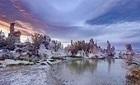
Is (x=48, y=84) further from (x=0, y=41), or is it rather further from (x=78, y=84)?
(x=0, y=41)

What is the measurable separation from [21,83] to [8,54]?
7413 cm

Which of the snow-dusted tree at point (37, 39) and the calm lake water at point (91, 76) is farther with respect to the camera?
the snow-dusted tree at point (37, 39)

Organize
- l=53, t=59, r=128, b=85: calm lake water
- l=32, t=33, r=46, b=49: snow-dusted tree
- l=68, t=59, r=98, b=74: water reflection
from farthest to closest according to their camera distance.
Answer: l=32, t=33, r=46, b=49: snow-dusted tree → l=68, t=59, r=98, b=74: water reflection → l=53, t=59, r=128, b=85: calm lake water

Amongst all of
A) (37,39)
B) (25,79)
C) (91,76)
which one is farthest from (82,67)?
(37,39)

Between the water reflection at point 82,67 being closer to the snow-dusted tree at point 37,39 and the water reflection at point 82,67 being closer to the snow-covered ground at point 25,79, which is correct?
the snow-covered ground at point 25,79

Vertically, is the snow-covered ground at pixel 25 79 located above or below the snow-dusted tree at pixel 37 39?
below

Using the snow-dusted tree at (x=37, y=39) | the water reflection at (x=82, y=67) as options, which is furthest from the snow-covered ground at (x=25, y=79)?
the snow-dusted tree at (x=37, y=39)

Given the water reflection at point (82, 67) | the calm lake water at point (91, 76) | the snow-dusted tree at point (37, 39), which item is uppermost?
the snow-dusted tree at point (37, 39)

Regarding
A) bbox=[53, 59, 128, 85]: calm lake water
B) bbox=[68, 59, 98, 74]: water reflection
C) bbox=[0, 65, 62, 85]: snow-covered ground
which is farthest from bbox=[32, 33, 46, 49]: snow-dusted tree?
bbox=[0, 65, 62, 85]: snow-covered ground

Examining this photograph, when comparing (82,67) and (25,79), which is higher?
(82,67)

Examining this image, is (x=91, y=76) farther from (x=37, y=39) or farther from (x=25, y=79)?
(x=37, y=39)

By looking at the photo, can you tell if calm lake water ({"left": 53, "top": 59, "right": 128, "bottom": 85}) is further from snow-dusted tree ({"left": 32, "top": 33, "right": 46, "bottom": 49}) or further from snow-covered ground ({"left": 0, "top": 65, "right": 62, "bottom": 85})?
snow-dusted tree ({"left": 32, "top": 33, "right": 46, "bottom": 49})

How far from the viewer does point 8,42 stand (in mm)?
Result: 149375

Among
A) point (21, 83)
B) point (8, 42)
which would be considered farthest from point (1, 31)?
point (21, 83)
